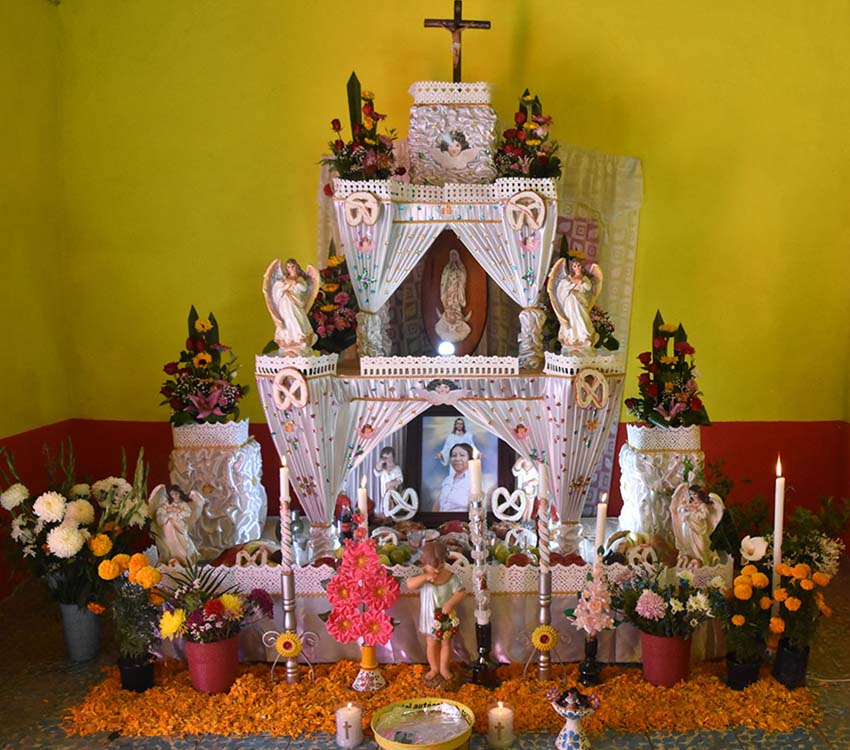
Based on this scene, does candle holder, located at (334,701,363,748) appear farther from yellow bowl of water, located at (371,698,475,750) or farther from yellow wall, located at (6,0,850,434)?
yellow wall, located at (6,0,850,434)

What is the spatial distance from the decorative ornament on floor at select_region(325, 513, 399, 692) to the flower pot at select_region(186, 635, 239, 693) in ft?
1.74

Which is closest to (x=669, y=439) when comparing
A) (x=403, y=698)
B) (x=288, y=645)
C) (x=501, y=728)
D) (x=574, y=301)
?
(x=574, y=301)

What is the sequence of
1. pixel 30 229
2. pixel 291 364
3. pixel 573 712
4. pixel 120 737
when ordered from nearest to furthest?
1. pixel 573 712
2. pixel 120 737
3. pixel 291 364
4. pixel 30 229

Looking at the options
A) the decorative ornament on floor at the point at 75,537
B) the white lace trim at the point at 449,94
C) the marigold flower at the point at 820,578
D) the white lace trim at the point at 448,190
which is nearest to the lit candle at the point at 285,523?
the decorative ornament on floor at the point at 75,537

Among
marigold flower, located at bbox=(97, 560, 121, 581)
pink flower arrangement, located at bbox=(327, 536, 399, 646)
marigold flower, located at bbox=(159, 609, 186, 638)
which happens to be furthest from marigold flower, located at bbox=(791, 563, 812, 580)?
marigold flower, located at bbox=(97, 560, 121, 581)

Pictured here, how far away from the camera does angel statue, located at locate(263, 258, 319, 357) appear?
5.12 metres

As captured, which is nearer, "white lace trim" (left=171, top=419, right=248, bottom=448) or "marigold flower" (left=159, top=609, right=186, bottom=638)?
"marigold flower" (left=159, top=609, right=186, bottom=638)

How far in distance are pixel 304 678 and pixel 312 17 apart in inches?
182

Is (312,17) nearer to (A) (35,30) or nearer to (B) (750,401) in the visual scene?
(A) (35,30)

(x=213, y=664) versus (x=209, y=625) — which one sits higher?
(x=209, y=625)

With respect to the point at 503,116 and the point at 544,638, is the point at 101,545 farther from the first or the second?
the point at 503,116

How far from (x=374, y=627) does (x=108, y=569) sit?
1429 millimetres

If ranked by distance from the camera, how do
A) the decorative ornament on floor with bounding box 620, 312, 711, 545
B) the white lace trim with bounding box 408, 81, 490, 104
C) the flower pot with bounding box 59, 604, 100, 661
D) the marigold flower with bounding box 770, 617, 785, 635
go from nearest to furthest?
the marigold flower with bounding box 770, 617, 785, 635
the flower pot with bounding box 59, 604, 100, 661
the decorative ornament on floor with bounding box 620, 312, 711, 545
the white lace trim with bounding box 408, 81, 490, 104

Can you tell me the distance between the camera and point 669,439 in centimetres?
530
